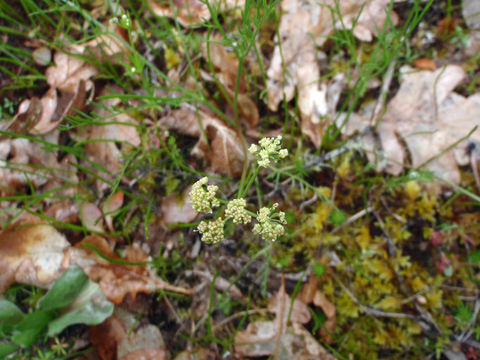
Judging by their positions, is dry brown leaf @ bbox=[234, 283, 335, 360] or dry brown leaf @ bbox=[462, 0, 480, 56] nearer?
dry brown leaf @ bbox=[234, 283, 335, 360]

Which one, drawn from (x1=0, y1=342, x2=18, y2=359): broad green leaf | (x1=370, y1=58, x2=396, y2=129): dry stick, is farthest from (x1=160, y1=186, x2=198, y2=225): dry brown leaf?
(x1=370, y1=58, x2=396, y2=129): dry stick

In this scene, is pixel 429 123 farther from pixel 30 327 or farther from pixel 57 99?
pixel 30 327

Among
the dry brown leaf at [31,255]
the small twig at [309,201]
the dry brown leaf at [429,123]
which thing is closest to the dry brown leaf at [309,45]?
the dry brown leaf at [429,123]

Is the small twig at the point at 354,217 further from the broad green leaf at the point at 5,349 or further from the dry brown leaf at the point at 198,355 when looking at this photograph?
the broad green leaf at the point at 5,349

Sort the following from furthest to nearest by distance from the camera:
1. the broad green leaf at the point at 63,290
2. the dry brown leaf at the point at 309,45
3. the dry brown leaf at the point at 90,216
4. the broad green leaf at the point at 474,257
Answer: the dry brown leaf at the point at 90,216
the dry brown leaf at the point at 309,45
the broad green leaf at the point at 63,290
the broad green leaf at the point at 474,257

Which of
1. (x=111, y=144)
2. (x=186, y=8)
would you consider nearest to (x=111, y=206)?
(x=111, y=144)

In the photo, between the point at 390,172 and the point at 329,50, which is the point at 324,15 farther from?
the point at 390,172

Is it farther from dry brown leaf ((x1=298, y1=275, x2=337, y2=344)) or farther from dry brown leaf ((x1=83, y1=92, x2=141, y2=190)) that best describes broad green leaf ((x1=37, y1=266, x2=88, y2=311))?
dry brown leaf ((x1=298, y1=275, x2=337, y2=344))
